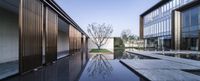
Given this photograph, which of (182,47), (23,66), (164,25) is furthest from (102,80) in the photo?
(164,25)

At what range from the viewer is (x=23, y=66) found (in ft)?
36.2

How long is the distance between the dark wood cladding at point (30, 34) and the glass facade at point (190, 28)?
28159 mm

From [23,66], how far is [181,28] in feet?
116

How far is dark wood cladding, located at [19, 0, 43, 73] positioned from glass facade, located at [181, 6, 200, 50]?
2816cm

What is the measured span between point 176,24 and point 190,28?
3.84 m

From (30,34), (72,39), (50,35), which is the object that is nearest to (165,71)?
(30,34)

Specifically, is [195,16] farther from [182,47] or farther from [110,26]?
[110,26]

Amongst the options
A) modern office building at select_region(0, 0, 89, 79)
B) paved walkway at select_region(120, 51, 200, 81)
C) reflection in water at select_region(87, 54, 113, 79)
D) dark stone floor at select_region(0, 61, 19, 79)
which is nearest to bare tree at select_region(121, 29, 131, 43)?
modern office building at select_region(0, 0, 89, 79)

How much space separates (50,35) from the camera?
57.6ft

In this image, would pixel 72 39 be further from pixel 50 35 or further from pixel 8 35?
pixel 50 35

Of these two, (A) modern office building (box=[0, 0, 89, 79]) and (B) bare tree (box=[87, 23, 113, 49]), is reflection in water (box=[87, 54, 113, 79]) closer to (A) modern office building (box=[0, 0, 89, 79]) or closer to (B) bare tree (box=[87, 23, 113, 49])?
(A) modern office building (box=[0, 0, 89, 79])

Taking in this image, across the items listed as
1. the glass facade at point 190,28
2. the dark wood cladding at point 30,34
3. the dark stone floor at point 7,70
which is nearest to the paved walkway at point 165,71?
the dark wood cladding at point 30,34

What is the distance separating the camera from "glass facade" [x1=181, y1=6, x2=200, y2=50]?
120 ft

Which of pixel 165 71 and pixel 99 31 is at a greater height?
pixel 99 31
